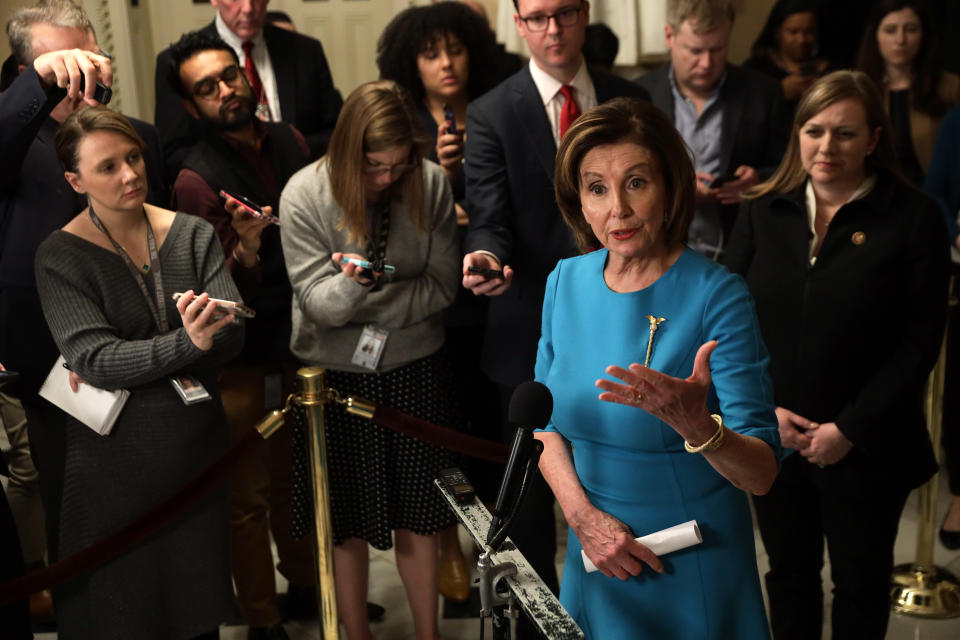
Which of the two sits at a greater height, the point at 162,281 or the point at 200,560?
the point at 162,281

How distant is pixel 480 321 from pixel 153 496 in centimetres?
155

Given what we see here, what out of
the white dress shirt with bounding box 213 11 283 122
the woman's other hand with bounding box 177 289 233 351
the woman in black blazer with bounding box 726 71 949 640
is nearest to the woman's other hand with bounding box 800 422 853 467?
the woman in black blazer with bounding box 726 71 949 640

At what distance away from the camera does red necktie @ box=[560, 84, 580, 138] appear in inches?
143

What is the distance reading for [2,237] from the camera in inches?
127

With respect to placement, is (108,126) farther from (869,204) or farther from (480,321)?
(869,204)

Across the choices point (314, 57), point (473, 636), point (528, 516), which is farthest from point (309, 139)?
point (473, 636)

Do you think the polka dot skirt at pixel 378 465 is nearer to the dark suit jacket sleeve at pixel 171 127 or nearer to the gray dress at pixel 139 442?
the gray dress at pixel 139 442

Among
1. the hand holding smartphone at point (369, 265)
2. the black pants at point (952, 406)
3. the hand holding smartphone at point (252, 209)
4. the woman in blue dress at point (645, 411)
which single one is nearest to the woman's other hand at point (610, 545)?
the woman in blue dress at point (645, 411)

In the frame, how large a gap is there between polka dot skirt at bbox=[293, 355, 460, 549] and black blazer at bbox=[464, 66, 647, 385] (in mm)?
339

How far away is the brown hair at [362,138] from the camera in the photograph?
328 centimetres

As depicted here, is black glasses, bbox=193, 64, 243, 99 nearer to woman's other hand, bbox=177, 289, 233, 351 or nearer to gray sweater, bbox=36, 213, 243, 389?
gray sweater, bbox=36, 213, 243, 389

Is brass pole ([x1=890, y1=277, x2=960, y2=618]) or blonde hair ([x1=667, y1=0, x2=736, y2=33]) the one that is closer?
brass pole ([x1=890, y1=277, x2=960, y2=618])

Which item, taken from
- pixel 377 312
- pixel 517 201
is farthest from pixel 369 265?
pixel 517 201

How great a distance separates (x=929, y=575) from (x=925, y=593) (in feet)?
0.28
